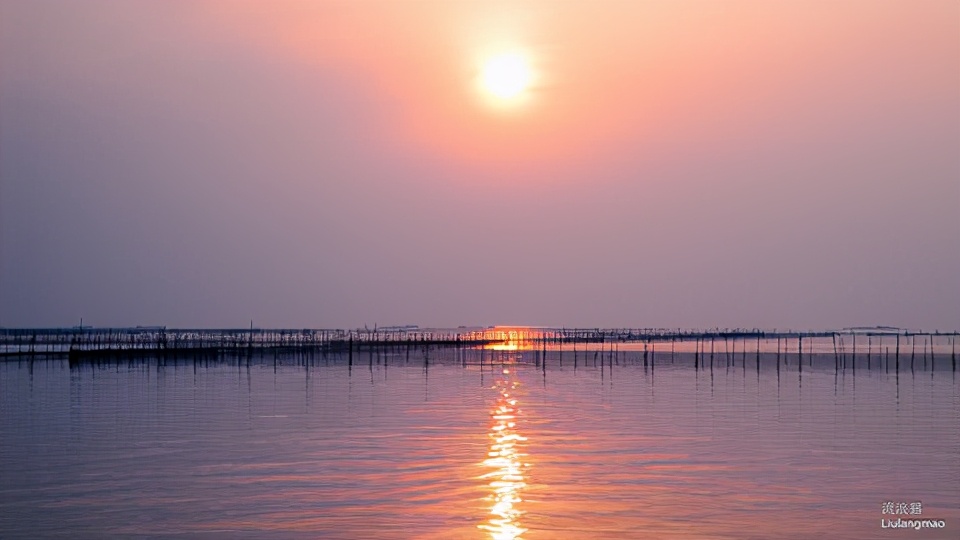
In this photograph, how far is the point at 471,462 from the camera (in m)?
27.0

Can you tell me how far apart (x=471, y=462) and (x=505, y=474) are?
196 cm

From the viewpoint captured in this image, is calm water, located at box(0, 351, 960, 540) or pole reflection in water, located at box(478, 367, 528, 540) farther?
calm water, located at box(0, 351, 960, 540)

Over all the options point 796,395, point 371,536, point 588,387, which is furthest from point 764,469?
point 588,387

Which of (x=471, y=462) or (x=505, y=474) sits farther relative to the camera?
(x=471, y=462)

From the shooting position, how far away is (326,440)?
32125mm

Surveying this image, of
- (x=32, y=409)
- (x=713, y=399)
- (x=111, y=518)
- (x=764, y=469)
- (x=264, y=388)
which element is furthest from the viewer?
(x=264, y=388)

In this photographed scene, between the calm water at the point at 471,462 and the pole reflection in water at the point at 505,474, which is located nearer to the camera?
the pole reflection in water at the point at 505,474

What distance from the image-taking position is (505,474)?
25.3 metres

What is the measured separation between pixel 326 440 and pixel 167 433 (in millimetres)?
5371

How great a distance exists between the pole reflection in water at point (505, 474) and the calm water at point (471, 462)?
9 cm

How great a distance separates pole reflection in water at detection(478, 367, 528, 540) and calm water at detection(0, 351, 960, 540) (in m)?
0.09

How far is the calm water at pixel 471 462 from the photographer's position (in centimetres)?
2014

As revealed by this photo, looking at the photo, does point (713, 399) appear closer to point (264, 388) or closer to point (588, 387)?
point (588, 387)

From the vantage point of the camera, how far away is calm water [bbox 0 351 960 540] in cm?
2014
